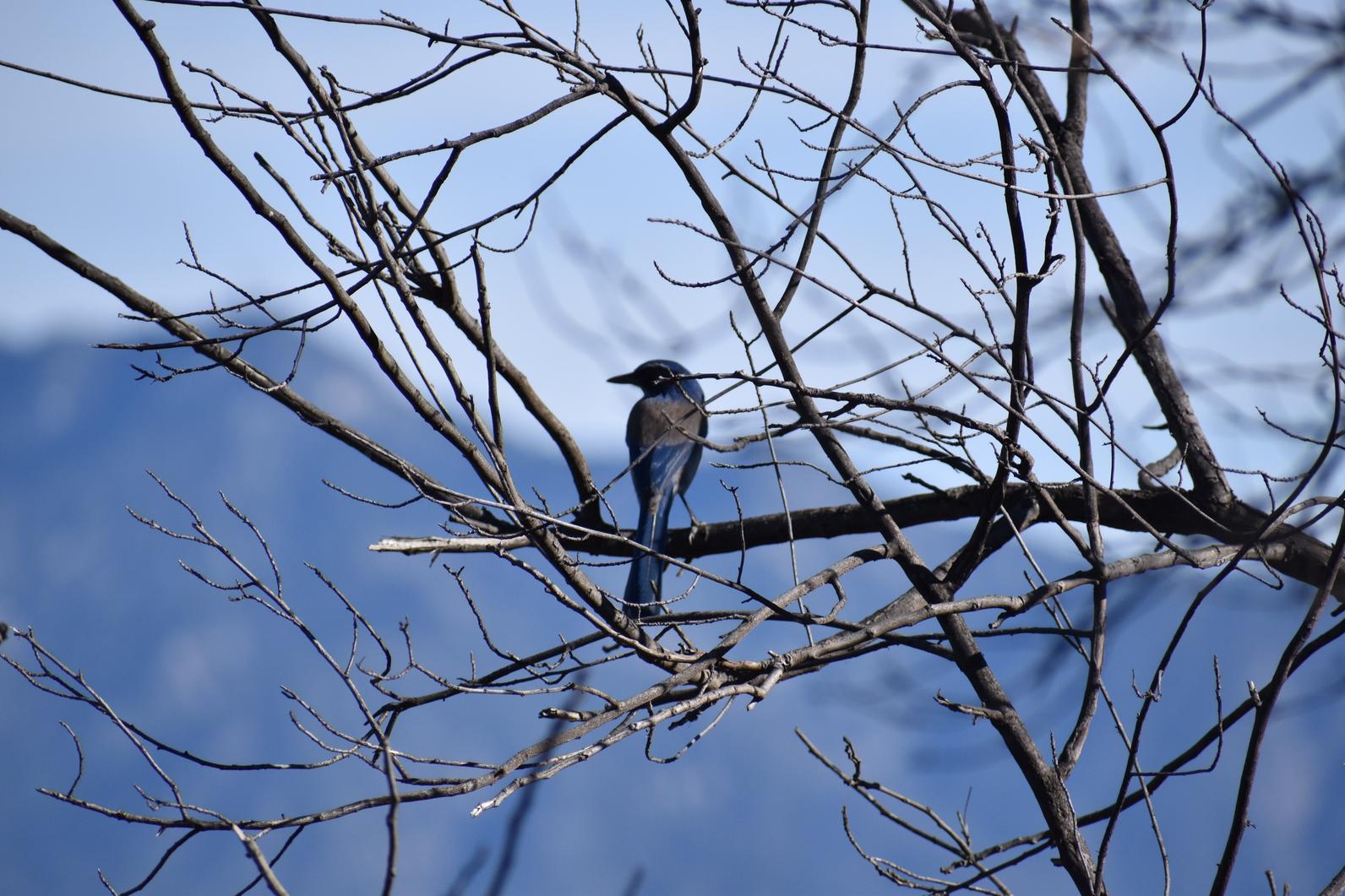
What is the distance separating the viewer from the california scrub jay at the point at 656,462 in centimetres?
420

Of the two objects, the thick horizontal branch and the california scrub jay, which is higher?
the california scrub jay

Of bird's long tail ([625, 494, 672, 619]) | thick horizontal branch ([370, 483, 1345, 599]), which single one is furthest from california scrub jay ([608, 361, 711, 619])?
thick horizontal branch ([370, 483, 1345, 599])

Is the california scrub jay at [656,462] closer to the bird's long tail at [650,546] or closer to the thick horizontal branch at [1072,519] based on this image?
the bird's long tail at [650,546]

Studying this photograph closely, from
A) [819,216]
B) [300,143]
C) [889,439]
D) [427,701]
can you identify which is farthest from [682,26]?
[427,701]

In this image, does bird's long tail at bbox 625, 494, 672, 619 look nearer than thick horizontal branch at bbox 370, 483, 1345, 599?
No

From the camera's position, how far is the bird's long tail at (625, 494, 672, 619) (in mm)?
4172

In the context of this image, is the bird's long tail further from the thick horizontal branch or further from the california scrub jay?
the thick horizontal branch

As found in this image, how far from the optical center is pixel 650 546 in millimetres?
4621

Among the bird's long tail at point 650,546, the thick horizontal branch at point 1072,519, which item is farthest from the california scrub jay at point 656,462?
the thick horizontal branch at point 1072,519

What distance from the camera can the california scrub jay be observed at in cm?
420

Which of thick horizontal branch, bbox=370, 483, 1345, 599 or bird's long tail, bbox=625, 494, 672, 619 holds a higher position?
bird's long tail, bbox=625, 494, 672, 619

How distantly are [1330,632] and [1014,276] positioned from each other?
39.6 inches

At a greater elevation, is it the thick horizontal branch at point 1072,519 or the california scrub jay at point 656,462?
the california scrub jay at point 656,462

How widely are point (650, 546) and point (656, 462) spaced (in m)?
0.50
